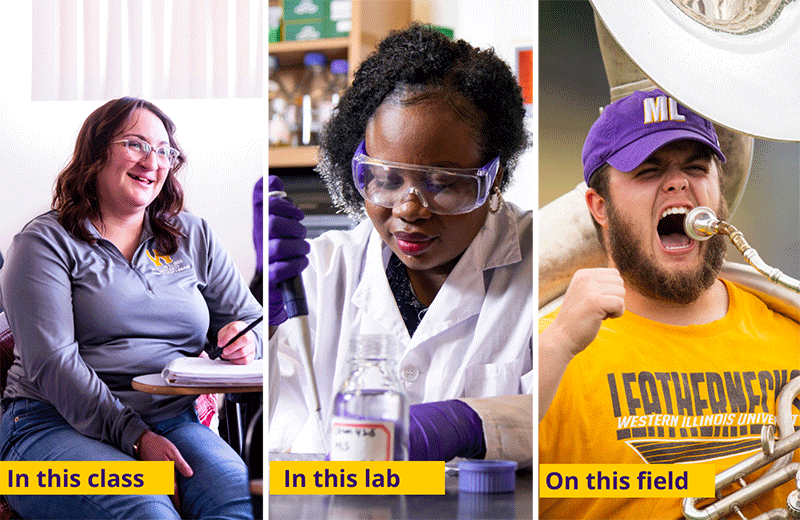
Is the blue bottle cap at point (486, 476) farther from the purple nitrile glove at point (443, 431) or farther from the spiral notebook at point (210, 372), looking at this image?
the spiral notebook at point (210, 372)

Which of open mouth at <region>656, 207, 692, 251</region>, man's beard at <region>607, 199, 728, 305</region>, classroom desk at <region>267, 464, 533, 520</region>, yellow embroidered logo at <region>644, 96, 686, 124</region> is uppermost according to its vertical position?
yellow embroidered logo at <region>644, 96, 686, 124</region>

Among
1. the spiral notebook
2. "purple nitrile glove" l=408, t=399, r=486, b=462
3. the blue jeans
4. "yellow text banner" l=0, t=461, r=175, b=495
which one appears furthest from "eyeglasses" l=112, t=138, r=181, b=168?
"purple nitrile glove" l=408, t=399, r=486, b=462

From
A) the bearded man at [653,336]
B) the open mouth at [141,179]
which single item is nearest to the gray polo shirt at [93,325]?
the open mouth at [141,179]

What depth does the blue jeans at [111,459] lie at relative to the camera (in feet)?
5.24

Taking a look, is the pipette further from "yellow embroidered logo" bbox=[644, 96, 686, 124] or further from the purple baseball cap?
"yellow embroidered logo" bbox=[644, 96, 686, 124]

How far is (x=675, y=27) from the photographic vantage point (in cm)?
146

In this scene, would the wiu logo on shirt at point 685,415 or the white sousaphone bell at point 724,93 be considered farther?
the wiu logo on shirt at point 685,415

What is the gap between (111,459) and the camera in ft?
5.24

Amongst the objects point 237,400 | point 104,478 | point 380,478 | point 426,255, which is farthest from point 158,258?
point 380,478

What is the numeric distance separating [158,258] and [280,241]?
27 centimetres

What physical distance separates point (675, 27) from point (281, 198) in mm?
924

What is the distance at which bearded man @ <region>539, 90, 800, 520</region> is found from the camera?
5.47ft

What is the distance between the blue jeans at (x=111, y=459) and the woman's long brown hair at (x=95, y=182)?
0.40 m

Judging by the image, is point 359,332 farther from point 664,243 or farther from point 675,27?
point 675,27
